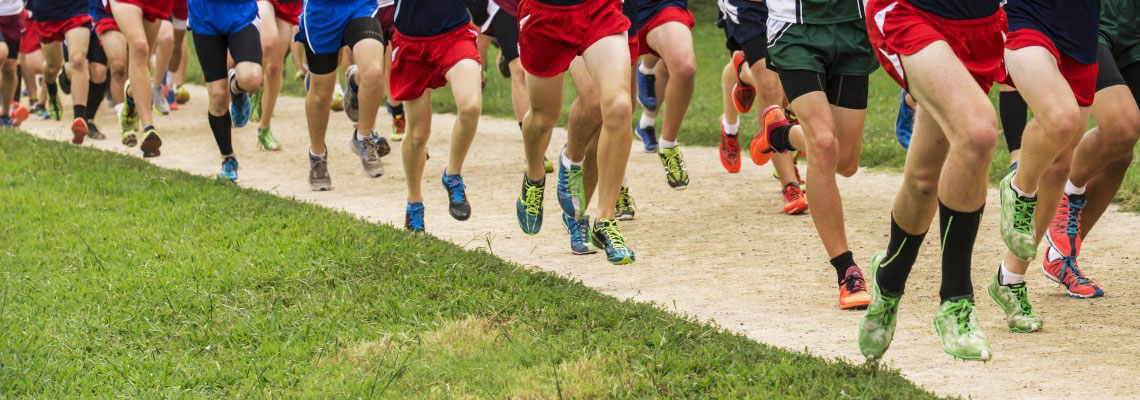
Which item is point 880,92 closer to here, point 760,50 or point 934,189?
point 760,50

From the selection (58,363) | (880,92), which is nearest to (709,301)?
(58,363)

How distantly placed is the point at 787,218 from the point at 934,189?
3.78 metres

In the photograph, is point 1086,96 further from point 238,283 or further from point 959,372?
point 238,283

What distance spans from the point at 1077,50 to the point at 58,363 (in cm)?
421

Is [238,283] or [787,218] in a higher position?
[238,283]

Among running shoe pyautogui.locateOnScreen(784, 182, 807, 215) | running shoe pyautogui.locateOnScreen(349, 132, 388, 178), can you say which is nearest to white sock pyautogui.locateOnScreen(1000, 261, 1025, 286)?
running shoe pyautogui.locateOnScreen(784, 182, 807, 215)

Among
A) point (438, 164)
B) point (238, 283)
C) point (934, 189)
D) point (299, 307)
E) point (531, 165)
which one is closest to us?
point (934, 189)

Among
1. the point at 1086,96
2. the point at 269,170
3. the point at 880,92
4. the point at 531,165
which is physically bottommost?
the point at 880,92

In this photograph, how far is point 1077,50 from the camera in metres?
5.36

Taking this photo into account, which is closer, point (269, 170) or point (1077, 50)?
point (1077, 50)

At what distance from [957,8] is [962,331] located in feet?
3.73

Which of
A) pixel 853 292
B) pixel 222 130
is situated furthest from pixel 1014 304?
pixel 222 130

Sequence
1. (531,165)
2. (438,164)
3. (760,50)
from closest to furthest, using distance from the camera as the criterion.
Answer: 1. (531,165)
2. (760,50)
3. (438,164)

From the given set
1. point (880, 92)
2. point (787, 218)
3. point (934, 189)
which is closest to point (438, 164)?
point (787, 218)
